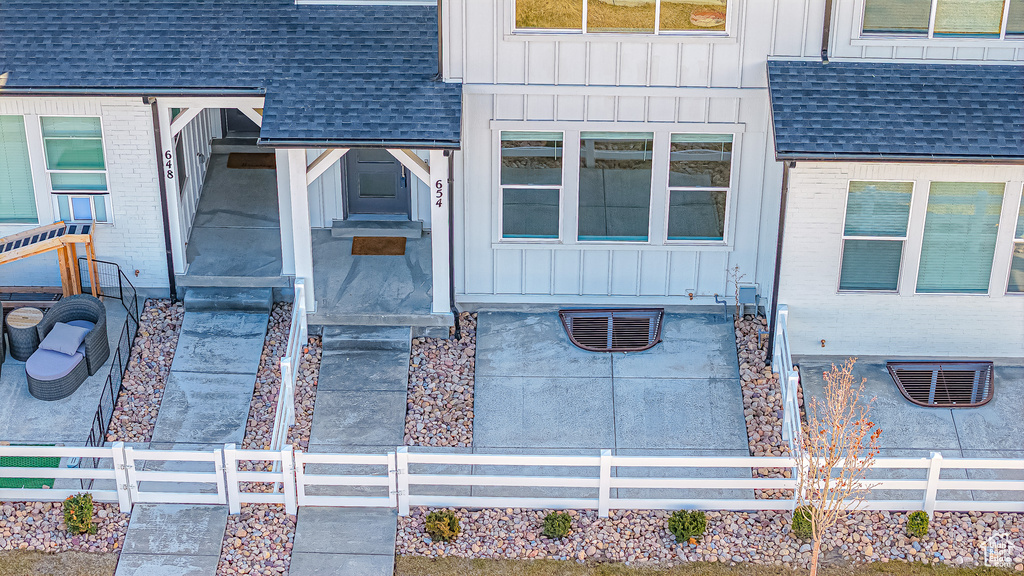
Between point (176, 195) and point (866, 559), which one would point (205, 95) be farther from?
point (866, 559)

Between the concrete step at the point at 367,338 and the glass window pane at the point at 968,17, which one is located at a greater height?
the glass window pane at the point at 968,17

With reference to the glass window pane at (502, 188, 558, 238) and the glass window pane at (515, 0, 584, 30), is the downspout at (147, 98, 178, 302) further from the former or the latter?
the glass window pane at (515, 0, 584, 30)

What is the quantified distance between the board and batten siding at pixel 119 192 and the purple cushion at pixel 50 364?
183 cm

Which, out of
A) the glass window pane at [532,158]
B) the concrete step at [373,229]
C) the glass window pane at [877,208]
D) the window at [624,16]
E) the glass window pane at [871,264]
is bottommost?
the concrete step at [373,229]

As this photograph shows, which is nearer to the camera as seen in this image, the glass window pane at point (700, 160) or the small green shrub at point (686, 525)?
the small green shrub at point (686, 525)

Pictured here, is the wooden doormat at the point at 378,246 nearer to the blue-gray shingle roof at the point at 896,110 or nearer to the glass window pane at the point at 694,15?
the glass window pane at the point at 694,15

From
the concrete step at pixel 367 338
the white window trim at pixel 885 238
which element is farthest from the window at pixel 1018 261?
the concrete step at pixel 367 338

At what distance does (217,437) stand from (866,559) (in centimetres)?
734

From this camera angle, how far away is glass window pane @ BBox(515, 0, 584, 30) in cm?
1429

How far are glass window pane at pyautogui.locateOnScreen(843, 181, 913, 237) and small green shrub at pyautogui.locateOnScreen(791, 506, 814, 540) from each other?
3796 millimetres

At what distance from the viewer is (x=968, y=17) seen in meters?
14.2

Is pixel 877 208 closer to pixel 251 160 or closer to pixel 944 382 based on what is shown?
pixel 944 382

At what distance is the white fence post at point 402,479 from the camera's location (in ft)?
40.8

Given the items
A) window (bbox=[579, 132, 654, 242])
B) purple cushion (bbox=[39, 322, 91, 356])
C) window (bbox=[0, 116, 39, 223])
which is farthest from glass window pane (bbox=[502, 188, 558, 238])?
window (bbox=[0, 116, 39, 223])
